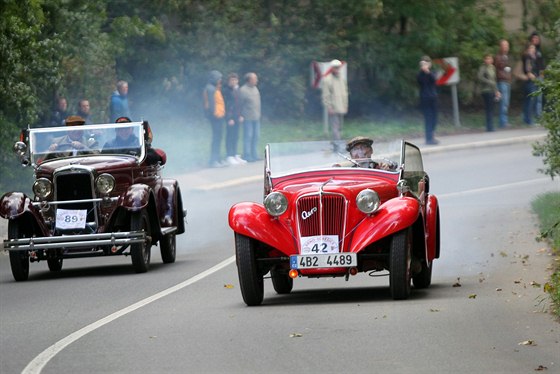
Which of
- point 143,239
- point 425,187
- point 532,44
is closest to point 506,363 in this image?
point 425,187

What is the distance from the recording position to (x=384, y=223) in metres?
13.7

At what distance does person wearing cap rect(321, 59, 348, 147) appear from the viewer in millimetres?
35875

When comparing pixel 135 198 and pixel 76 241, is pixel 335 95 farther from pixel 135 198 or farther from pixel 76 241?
pixel 76 241

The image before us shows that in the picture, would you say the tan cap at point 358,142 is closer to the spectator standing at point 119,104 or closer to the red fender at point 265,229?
the red fender at point 265,229

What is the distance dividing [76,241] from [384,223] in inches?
210

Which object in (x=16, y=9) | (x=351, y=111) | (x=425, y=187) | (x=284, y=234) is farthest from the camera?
(x=351, y=111)

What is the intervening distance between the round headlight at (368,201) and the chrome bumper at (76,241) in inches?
181

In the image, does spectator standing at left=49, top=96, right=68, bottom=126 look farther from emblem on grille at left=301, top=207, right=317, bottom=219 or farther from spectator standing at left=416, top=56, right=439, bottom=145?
emblem on grille at left=301, top=207, right=317, bottom=219

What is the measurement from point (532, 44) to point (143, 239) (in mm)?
24094

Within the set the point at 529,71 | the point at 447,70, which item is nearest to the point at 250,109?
the point at 447,70

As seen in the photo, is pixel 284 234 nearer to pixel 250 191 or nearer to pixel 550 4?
pixel 250 191

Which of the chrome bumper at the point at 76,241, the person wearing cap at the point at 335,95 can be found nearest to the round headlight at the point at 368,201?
the chrome bumper at the point at 76,241

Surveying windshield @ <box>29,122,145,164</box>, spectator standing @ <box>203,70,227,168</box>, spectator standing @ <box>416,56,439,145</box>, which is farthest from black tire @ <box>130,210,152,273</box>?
spectator standing @ <box>416,56,439,145</box>

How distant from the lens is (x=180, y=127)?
127 ft
